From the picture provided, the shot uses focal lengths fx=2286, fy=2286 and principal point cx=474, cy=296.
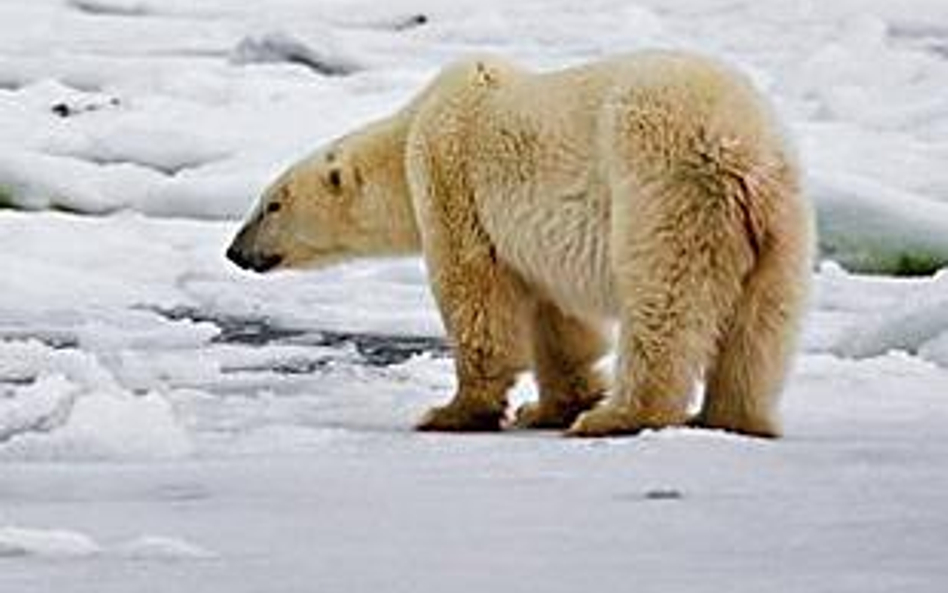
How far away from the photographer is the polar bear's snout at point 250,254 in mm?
6602

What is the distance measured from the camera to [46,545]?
2947 millimetres

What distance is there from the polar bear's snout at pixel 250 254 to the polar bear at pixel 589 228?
8cm

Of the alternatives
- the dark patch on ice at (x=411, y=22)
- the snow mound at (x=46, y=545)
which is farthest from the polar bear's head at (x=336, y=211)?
the dark patch on ice at (x=411, y=22)

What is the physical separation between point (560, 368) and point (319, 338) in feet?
5.67

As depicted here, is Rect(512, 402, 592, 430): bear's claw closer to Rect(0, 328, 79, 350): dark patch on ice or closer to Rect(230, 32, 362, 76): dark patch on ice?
Answer: Rect(0, 328, 79, 350): dark patch on ice

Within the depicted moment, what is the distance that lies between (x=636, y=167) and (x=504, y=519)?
1841 mm

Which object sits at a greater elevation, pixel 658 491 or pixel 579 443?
pixel 658 491

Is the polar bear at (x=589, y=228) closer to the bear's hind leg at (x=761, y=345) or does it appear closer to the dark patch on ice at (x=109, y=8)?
the bear's hind leg at (x=761, y=345)

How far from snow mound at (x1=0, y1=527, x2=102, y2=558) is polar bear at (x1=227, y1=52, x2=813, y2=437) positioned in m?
2.15

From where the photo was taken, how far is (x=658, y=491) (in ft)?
11.7

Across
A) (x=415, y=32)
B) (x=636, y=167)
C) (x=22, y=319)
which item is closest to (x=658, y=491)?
(x=636, y=167)

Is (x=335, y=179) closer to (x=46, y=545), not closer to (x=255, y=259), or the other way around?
(x=255, y=259)

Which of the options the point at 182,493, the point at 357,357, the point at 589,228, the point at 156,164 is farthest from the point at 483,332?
the point at 156,164

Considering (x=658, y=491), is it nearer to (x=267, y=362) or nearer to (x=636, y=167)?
(x=636, y=167)
